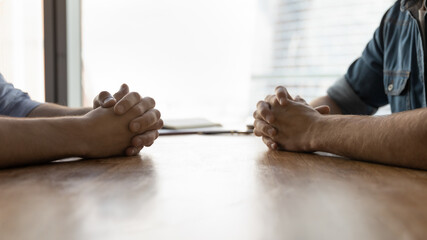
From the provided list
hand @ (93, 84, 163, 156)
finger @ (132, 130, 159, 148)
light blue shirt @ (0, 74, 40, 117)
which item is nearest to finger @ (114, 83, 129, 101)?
hand @ (93, 84, 163, 156)

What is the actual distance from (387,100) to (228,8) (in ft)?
5.02

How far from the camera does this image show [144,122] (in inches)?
37.2

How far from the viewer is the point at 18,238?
351 mm

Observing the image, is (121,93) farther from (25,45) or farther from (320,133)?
(25,45)

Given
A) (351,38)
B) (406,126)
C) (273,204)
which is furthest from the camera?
(351,38)

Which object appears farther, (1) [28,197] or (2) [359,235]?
(1) [28,197]

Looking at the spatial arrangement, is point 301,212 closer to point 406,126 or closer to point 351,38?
point 406,126

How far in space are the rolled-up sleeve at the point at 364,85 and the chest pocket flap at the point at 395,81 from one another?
80 mm

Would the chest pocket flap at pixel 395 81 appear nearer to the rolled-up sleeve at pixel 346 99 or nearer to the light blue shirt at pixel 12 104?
the rolled-up sleeve at pixel 346 99

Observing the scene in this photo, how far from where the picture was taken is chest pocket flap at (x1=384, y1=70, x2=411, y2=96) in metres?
1.48

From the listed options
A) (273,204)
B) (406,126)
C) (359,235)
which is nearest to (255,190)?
(273,204)

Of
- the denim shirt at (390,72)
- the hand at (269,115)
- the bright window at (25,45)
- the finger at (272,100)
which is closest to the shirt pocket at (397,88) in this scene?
the denim shirt at (390,72)

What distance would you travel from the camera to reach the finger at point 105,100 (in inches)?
36.4

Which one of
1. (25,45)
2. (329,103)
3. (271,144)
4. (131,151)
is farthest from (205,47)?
(131,151)
